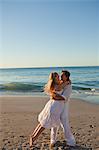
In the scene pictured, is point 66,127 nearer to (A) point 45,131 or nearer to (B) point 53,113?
(B) point 53,113

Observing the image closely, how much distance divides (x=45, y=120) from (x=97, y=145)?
45.8 inches

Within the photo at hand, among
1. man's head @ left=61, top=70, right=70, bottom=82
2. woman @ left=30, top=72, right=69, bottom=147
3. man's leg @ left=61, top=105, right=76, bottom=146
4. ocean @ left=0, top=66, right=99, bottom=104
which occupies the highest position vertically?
man's head @ left=61, top=70, right=70, bottom=82

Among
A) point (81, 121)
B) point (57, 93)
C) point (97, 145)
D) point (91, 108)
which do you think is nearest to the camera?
point (57, 93)

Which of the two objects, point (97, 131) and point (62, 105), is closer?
point (62, 105)

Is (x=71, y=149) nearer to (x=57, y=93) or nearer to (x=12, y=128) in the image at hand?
(x=57, y=93)

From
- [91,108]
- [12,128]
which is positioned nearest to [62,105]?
[12,128]

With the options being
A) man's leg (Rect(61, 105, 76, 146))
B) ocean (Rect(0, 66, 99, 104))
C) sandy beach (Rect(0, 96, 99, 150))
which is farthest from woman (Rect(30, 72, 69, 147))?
ocean (Rect(0, 66, 99, 104))

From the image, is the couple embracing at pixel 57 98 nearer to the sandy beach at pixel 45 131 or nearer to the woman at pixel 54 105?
the woman at pixel 54 105

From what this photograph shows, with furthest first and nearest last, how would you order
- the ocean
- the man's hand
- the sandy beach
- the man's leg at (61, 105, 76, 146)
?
the ocean → the sandy beach → the man's leg at (61, 105, 76, 146) → the man's hand

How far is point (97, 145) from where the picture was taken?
563 cm

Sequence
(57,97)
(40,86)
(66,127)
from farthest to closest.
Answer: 1. (40,86)
2. (66,127)
3. (57,97)

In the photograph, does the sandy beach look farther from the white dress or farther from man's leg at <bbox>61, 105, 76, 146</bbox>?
the white dress

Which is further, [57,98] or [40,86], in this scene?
[40,86]

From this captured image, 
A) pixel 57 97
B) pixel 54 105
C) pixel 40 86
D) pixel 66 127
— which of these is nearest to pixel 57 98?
pixel 57 97
